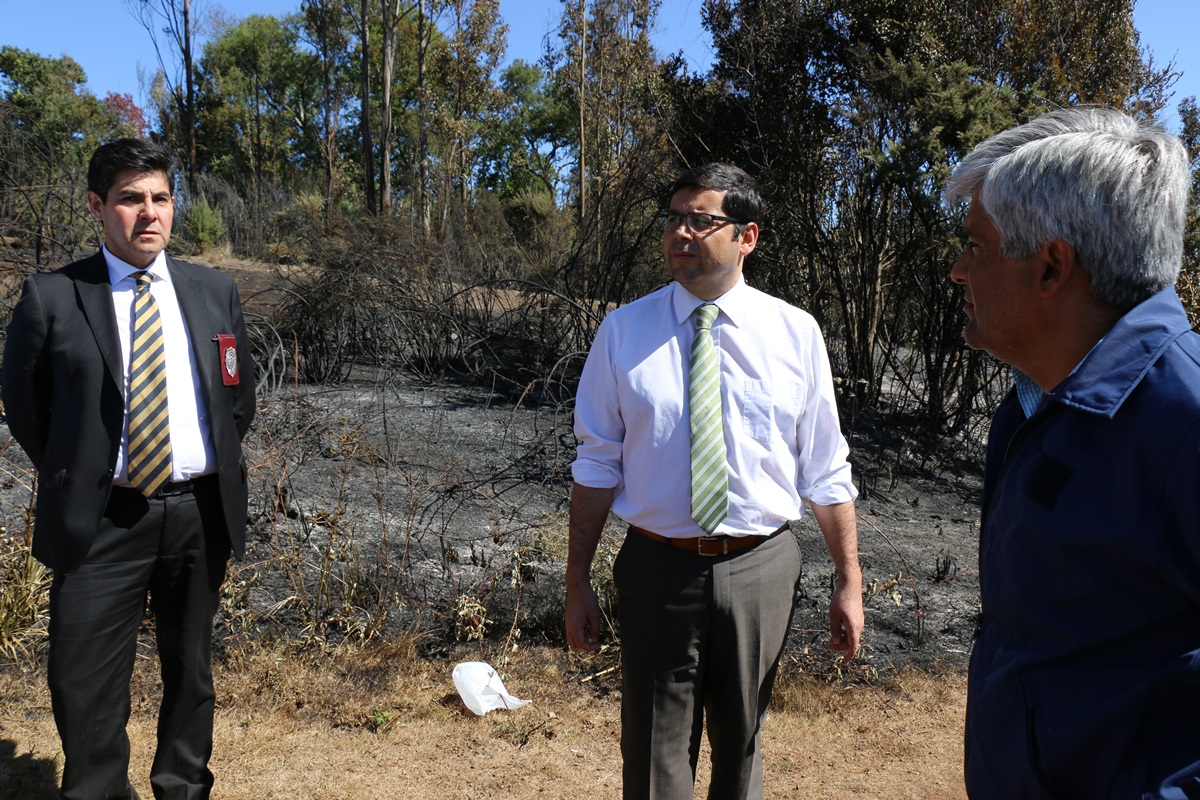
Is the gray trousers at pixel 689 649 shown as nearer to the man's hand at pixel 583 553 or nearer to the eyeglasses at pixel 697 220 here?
the man's hand at pixel 583 553

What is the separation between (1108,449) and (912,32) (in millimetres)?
7493

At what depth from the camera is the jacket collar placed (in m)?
1.23

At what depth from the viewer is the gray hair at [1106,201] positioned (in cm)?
130

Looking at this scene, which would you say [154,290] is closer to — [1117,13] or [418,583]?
[418,583]

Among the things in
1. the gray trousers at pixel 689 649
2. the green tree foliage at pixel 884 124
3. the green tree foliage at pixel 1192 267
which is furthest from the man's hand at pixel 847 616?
the green tree foliage at pixel 1192 267

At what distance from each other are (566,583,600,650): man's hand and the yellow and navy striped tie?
3.88ft

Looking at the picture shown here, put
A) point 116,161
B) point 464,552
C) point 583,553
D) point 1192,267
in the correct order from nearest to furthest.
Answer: point 583,553 < point 116,161 < point 464,552 < point 1192,267

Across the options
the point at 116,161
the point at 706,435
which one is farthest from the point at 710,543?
the point at 116,161

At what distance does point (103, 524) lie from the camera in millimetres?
2596

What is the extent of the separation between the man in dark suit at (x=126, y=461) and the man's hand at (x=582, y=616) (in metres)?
1.08

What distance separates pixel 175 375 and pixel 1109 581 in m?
2.40

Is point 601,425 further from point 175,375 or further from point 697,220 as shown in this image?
point 175,375

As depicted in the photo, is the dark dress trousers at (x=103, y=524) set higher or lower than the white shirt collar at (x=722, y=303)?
lower

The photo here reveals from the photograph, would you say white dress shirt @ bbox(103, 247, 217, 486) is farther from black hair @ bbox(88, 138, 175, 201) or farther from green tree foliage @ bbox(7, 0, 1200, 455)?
green tree foliage @ bbox(7, 0, 1200, 455)
